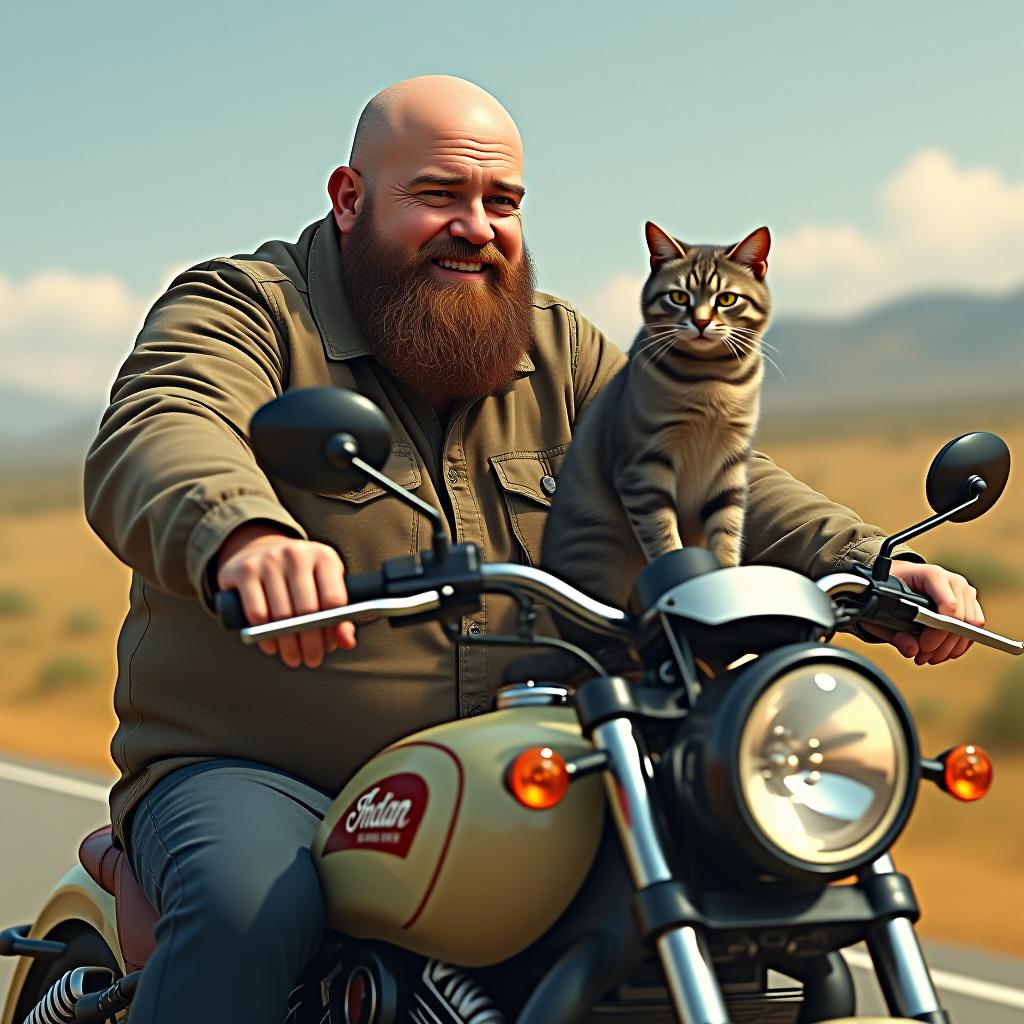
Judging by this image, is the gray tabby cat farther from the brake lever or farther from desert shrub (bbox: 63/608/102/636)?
desert shrub (bbox: 63/608/102/636)

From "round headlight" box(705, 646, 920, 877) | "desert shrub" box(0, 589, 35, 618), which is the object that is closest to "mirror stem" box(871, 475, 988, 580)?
"round headlight" box(705, 646, 920, 877)

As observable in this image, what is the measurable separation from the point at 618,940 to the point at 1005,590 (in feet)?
61.3

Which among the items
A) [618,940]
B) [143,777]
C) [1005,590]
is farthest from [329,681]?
[1005,590]

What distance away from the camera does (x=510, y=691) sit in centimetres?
212

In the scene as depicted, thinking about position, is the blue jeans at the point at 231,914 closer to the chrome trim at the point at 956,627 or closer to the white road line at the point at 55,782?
the chrome trim at the point at 956,627

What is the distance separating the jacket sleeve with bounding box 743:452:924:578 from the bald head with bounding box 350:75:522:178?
2.56 feet

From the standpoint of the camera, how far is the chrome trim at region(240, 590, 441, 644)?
5.98ft

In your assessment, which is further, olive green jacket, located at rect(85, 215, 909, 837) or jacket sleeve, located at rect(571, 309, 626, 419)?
jacket sleeve, located at rect(571, 309, 626, 419)

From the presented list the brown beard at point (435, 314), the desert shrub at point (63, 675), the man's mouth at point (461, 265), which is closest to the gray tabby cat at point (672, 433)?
the brown beard at point (435, 314)

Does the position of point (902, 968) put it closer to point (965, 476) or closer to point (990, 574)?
point (965, 476)

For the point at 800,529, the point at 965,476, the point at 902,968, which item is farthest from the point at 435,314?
the point at 902,968

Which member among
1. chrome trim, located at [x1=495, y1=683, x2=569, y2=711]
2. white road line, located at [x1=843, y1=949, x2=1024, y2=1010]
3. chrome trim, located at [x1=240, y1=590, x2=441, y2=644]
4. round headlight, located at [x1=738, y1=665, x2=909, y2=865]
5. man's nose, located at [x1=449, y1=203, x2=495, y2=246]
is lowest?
white road line, located at [x1=843, y1=949, x2=1024, y2=1010]

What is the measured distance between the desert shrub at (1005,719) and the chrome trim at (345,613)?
10907 mm

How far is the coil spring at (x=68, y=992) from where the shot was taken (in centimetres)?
274
